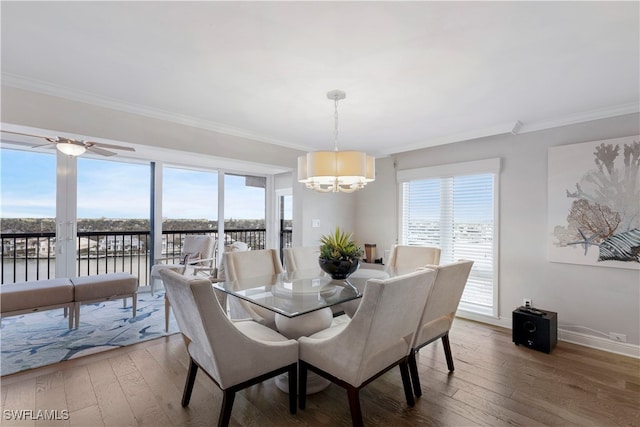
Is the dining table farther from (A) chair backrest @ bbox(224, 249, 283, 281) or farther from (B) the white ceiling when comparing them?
(B) the white ceiling

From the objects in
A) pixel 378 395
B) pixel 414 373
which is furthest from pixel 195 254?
pixel 414 373

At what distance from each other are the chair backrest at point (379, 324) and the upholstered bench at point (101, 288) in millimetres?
2932

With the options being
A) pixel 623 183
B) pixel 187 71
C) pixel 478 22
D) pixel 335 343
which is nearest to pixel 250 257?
pixel 335 343

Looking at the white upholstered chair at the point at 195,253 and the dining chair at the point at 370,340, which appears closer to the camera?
the dining chair at the point at 370,340

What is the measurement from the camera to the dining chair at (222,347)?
4.95 feet

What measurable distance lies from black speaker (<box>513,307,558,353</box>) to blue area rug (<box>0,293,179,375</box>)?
3.75 m

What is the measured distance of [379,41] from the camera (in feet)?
5.68

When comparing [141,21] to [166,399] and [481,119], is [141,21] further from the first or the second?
→ [481,119]

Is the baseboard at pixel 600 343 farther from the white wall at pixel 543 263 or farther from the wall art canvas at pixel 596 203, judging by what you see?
the wall art canvas at pixel 596 203

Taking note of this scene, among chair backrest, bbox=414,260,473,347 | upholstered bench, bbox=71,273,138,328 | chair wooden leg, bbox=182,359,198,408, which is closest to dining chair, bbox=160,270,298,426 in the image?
chair wooden leg, bbox=182,359,198,408

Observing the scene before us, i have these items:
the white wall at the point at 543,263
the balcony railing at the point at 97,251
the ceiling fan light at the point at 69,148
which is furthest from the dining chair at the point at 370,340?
the balcony railing at the point at 97,251

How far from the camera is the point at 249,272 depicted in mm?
2949

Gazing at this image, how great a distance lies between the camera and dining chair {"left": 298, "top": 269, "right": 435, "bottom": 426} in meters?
1.57

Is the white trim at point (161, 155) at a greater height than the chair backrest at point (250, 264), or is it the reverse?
the white trim at point (161, 155)
